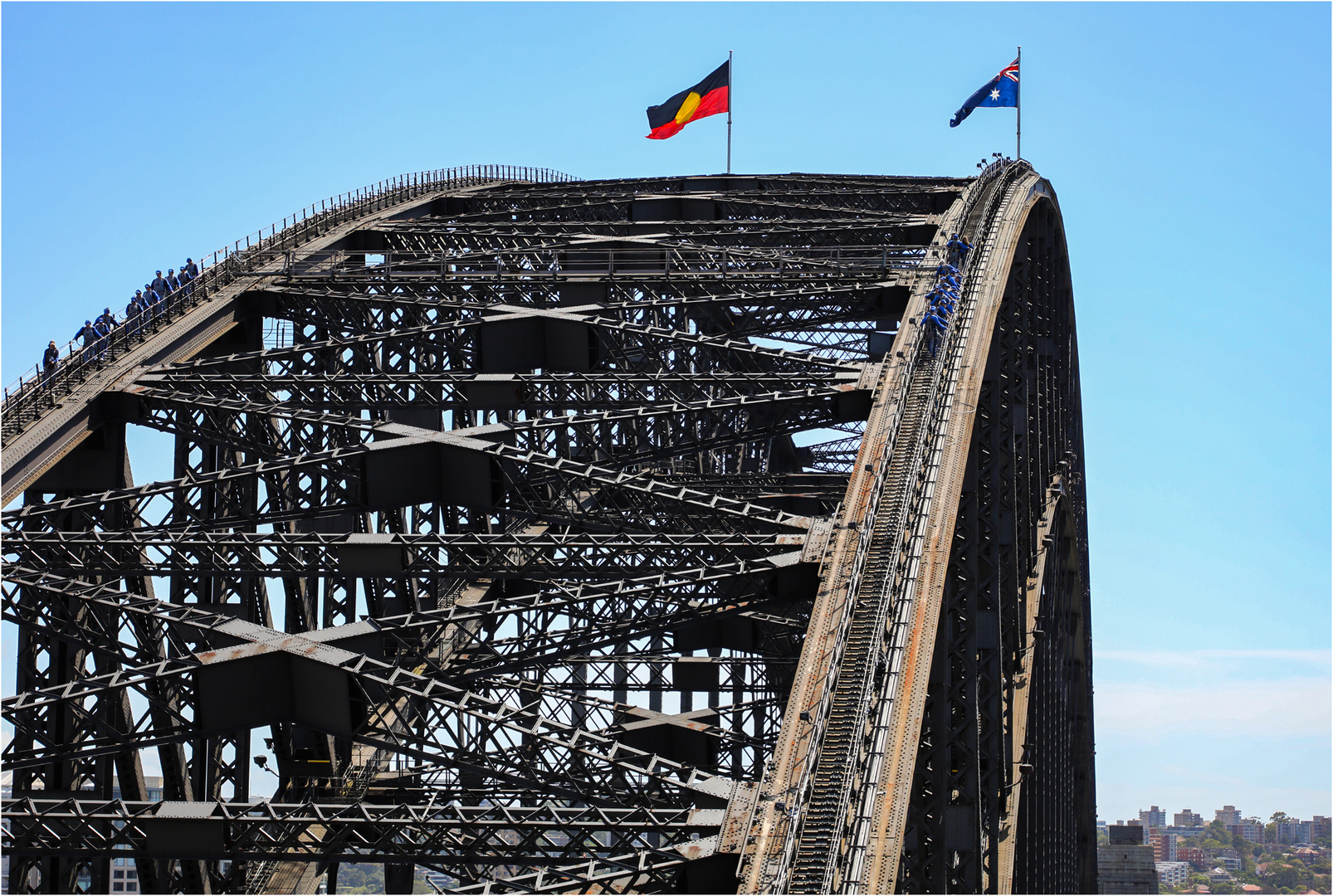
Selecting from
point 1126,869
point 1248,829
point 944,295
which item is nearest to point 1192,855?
point 1248,829

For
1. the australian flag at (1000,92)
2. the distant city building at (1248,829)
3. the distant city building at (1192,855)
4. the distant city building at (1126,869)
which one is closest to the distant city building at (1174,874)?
the distant city building at (1192,855)

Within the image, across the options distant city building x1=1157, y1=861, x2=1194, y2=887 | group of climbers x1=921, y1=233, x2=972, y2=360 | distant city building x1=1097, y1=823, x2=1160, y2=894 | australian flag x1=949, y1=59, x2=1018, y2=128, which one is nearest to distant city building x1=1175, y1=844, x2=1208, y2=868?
distant city building x1=1157, y1=861, x2=1194, y2=887

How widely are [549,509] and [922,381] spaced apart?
697cm

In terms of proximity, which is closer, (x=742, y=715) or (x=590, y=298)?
(x=590, y=298)

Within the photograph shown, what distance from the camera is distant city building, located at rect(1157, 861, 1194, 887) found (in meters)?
133

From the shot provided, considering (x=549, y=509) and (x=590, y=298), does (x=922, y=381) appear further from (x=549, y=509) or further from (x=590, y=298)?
(x=590, y=298)

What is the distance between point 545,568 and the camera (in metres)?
22.6

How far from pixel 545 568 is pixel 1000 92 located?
3028 centimetres

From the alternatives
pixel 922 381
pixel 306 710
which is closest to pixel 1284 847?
pixel 922 381

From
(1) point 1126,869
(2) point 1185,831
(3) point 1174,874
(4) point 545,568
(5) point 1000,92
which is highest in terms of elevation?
Result: (5) point 1000,92

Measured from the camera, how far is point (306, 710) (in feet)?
64.1

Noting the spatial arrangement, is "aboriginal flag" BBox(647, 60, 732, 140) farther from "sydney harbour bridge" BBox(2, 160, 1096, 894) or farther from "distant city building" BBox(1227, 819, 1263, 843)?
"distant city building" BBox(1227, 819, 1263, 843)

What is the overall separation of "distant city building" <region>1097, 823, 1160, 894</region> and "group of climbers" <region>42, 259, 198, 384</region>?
1994 inches

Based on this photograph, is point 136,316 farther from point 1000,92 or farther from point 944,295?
point 1000,92
